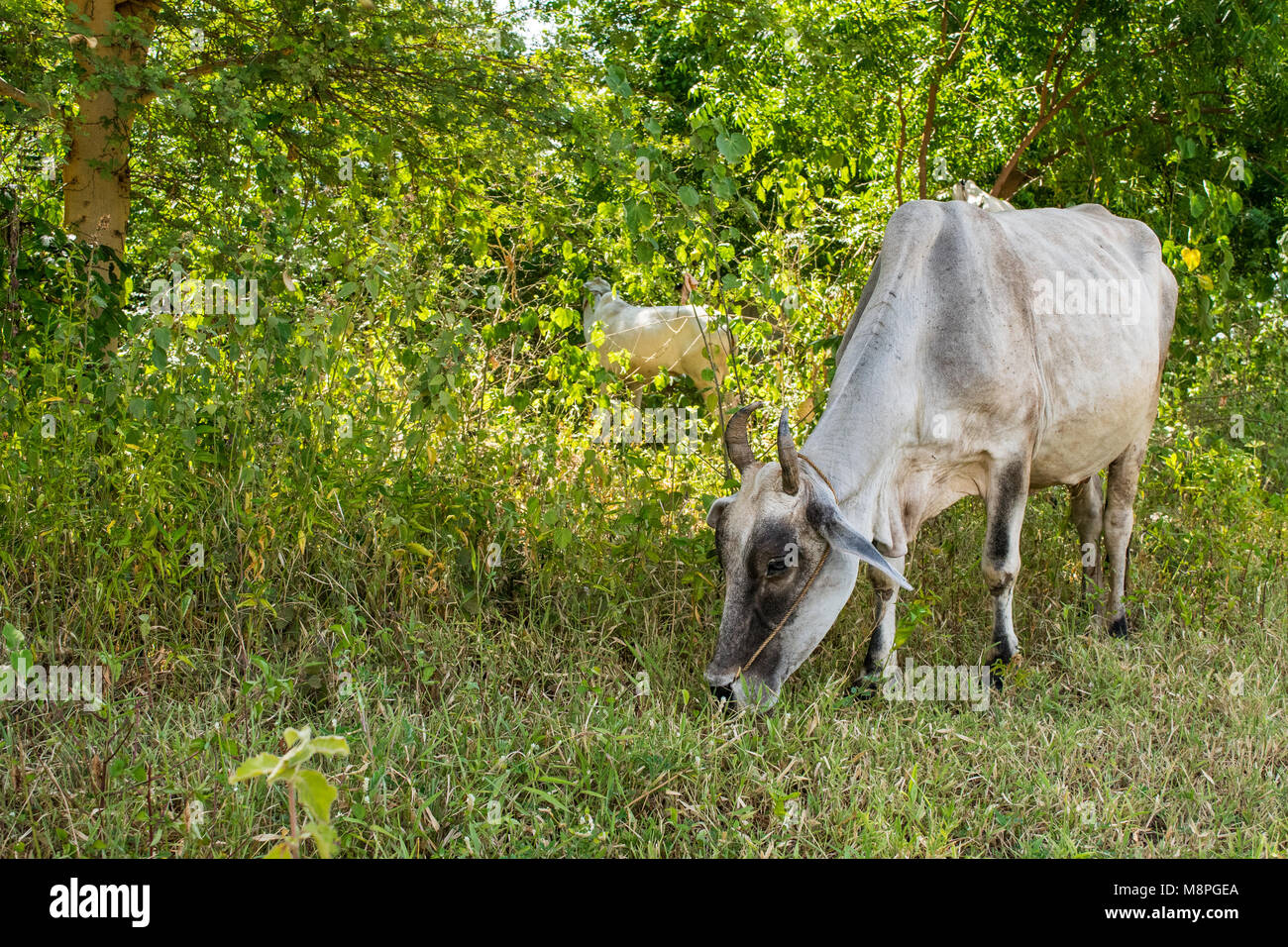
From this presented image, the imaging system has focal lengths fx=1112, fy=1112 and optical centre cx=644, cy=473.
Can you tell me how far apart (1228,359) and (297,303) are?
550cm

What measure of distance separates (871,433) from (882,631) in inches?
33.4

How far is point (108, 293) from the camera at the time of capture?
4.61 meters

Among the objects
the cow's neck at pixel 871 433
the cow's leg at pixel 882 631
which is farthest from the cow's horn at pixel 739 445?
the cow's leg at pixel 882 631

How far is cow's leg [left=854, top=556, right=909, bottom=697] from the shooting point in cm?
425

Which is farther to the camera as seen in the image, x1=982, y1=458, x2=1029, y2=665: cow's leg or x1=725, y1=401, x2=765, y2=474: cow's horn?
x1=982, y1=458, x2=1029, y2=665: cow's leg

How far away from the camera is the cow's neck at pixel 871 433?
12.8 ft

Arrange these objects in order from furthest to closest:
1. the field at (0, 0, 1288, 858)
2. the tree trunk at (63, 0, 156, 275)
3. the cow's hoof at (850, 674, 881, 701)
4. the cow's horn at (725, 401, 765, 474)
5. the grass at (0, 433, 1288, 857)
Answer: the tree trunk at (63, 0, 156, 275)
the cow's hoof at (850, 674, 881, 701)
the cow's horn at (725, 401, 765, 474)
the field at (0, 0, 1288, 858)
the grass at (0, 433, 1288, 857)

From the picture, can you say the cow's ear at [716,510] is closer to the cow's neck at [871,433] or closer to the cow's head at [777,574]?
the cow's head at [777,574]

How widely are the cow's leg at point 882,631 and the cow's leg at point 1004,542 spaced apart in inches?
15.5

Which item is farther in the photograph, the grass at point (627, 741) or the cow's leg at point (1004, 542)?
the cow's leg at point (1004, 542)

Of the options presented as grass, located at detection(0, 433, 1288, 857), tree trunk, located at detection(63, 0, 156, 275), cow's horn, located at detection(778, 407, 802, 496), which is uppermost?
tree trunk, located at detection(63, 0, 156, 275)

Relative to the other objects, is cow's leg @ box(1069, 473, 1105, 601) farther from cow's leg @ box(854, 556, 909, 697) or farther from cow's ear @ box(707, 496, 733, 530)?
cow's ear @ box(707, 496, 733, 530)

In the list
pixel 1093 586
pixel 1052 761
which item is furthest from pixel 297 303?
pixel 1093 586

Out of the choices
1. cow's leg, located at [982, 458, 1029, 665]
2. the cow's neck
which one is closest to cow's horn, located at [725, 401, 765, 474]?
the cow's neck
